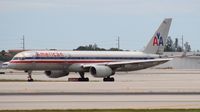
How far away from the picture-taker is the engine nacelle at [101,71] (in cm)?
5931

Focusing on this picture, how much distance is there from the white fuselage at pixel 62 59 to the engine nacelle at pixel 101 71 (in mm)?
1484

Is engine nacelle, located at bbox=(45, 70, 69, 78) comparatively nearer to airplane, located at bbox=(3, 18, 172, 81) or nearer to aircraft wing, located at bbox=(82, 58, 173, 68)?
airplane, located at bbox=(3, 18, 172, 81)

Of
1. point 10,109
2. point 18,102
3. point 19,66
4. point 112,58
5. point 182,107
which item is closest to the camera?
point 10,109

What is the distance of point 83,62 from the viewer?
61375 mm

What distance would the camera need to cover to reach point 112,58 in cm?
6300

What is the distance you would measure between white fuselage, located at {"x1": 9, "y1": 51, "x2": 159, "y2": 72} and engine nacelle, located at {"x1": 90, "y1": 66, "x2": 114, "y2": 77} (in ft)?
4.87

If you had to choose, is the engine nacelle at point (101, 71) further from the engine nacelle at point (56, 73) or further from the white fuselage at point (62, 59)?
the engine nacelle at point (56, 73)

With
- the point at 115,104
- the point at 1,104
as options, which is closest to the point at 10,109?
the point at 1,104

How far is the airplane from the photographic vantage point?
59.1 metres

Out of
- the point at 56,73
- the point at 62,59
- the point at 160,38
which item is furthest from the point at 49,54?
the point at 160,38

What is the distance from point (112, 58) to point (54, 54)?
250 inches

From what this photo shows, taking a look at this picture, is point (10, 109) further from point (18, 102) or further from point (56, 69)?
point (56, 69)

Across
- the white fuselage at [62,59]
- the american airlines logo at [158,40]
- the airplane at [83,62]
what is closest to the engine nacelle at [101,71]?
the airplane at [83,62]

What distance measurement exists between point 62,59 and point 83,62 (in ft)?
7.74
